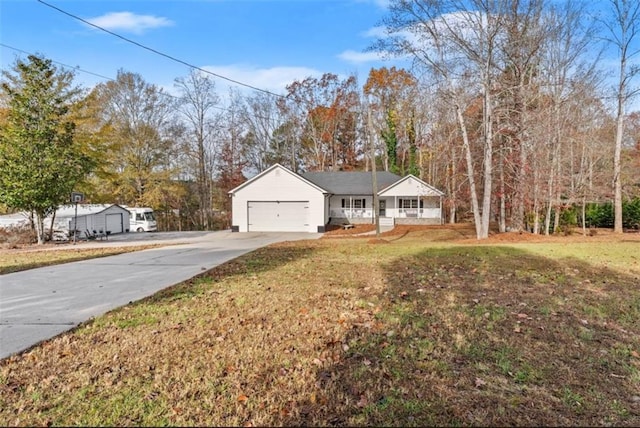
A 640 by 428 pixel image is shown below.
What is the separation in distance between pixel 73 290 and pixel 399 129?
1213 inches

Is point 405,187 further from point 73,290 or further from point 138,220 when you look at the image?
point 73,290

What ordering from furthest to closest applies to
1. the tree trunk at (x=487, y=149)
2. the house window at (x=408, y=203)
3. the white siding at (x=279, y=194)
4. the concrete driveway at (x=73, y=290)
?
the house window at (x=408, y=203)
the white siding at (x=279, y=194)
the tree trunk at (x=487, y=149)
the concrete driveway at (x=73, y=290)

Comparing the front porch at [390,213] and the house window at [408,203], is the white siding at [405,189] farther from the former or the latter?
the front porch at [390,213]

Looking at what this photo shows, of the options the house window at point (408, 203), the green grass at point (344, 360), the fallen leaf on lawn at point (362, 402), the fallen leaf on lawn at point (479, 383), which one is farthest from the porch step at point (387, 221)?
the fallen leaf on lawn at point (362, 402)

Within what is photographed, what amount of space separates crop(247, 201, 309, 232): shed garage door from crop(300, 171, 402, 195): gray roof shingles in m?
3.79

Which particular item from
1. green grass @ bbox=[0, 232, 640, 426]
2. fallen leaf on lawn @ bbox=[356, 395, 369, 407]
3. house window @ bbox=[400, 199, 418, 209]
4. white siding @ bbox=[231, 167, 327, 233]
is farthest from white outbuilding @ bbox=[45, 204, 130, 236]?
fallen leaf on lawn @ bbox=[356, 395, 369, 407]

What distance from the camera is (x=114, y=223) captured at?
25578 millimetres

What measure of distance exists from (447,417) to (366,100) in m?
35.3

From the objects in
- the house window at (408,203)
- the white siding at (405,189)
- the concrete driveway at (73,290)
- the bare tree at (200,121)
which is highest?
the bare tree at (200,121)

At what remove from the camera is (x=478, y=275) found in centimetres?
760

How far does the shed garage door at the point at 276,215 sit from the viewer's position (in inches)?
907

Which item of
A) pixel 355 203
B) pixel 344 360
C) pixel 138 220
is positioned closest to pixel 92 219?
pixel 138 220

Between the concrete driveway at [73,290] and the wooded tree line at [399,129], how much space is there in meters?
10.8

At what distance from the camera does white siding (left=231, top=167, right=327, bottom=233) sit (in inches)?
901
